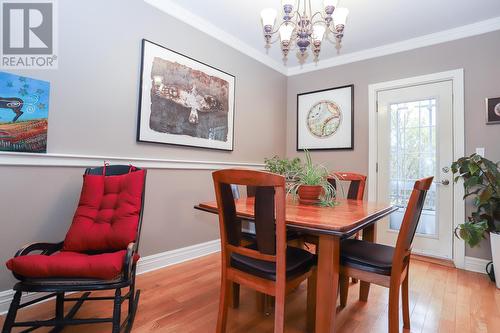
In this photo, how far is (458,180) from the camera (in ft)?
9.01

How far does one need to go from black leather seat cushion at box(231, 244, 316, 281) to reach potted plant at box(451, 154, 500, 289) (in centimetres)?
173

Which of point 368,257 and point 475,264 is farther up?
point 368,257

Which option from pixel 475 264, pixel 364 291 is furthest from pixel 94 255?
pixel 475 264

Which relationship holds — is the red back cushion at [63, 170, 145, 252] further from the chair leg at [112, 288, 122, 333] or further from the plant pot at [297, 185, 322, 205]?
the plant pot at [297, 185, 322, 205]

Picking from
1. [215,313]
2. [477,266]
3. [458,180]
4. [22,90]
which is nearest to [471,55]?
[458,180]

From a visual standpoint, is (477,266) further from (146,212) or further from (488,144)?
(146,212)

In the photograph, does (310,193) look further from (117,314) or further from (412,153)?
(412,153)

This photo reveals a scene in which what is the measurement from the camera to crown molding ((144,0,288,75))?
2.48m

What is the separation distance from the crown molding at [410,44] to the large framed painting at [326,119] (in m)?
0.37

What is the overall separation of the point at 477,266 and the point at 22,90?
421 cm

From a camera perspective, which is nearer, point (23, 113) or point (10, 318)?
point (10, 318)

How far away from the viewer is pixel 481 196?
230 cm

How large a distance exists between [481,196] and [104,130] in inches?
131

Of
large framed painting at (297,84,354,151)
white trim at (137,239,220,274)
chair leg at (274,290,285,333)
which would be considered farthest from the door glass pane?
chair leg at (274,290,285,333)
